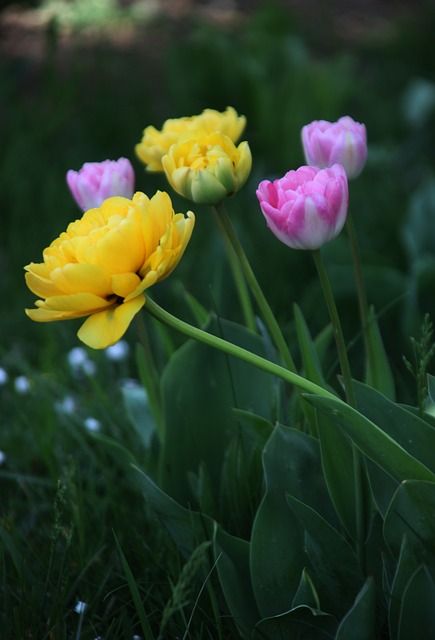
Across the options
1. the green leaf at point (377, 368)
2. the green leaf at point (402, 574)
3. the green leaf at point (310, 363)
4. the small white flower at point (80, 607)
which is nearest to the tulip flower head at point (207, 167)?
the green leaf at point (310, 363)

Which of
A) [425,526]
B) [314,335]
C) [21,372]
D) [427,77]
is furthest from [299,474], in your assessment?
[427,77]

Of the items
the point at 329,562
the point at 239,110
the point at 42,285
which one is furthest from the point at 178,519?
the point at 239,110

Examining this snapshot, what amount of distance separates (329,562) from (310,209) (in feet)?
1.47

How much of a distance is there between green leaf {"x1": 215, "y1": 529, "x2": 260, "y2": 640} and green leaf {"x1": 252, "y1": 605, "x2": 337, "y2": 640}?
53 millimetres

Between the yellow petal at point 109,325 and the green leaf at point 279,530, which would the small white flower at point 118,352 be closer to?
the green leaf at point 279,530

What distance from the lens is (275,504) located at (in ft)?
3.45

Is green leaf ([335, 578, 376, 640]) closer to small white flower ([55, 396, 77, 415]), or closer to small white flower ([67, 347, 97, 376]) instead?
small white flower ([55, 396, 77, 415])

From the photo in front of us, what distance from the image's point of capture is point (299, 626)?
3.32ft

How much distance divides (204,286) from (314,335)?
333 millimetres

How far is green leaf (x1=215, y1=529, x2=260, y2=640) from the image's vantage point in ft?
3.54

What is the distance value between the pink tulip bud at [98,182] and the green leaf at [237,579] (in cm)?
47

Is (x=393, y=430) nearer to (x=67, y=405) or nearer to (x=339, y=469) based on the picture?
(x=339, y=469)

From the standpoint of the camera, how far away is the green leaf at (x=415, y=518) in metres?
0.91

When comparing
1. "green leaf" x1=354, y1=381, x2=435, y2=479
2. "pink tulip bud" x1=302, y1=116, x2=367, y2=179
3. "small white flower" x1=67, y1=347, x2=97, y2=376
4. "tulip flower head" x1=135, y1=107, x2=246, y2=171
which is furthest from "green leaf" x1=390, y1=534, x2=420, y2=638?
"small white flower" x1=67, y1=347, x2=97, y2=376
